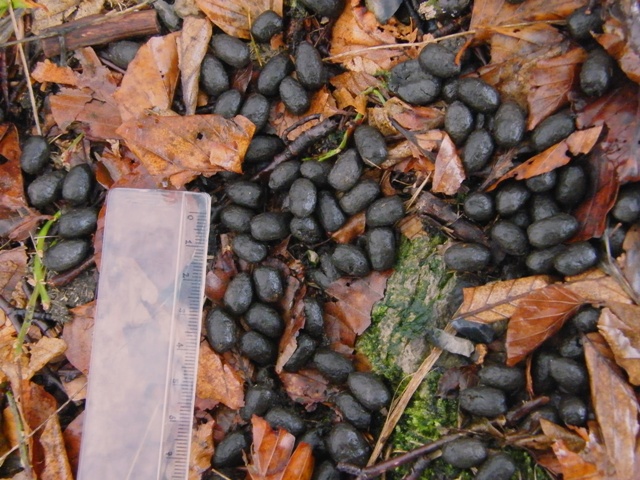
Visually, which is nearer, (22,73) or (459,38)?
(459,38)

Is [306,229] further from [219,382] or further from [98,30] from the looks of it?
[98,30]

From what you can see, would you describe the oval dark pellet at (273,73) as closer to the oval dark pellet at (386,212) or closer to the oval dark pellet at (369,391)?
the oval dark pellet at (386,212)

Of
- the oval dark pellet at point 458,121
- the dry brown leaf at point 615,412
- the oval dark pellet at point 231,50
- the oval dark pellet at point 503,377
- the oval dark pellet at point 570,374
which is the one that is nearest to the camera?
the dry brown leaf at point 615,412

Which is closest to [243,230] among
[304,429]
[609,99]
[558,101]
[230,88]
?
[230,88]

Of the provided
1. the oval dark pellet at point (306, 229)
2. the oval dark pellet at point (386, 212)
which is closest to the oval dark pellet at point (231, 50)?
the oval dark pellet at point (306, 229)

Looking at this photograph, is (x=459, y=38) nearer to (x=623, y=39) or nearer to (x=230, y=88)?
(x=623, y=39)

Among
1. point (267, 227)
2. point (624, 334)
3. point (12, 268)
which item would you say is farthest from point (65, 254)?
point (624, 334)
